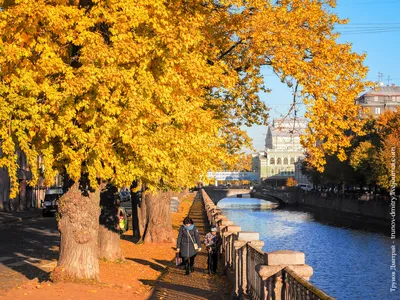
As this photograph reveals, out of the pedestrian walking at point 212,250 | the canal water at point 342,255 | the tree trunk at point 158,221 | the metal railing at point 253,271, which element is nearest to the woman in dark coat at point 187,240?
the pedestrian walking at point 212,250

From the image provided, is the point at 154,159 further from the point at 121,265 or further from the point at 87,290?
the point at 121,265

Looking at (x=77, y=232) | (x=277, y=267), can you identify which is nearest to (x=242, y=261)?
(x=77, y=232)

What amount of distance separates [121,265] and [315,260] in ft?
69.4

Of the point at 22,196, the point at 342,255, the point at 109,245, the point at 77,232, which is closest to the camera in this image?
the point at 77,232

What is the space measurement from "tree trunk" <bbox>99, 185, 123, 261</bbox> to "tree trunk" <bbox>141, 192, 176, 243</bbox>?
6091 millimetres

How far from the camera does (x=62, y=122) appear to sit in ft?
42.8

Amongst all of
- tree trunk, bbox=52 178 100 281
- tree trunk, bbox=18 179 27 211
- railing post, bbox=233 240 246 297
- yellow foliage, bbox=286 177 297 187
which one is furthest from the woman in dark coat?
yellow foliage, bbox=286 177 297 187

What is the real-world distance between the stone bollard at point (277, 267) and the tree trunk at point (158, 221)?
18.7 metres

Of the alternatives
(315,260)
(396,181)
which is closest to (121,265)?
(315,260)

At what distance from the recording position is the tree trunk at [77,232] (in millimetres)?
15305

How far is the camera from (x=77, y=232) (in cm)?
1535

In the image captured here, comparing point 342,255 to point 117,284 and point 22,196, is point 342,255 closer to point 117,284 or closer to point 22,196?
point 117,284

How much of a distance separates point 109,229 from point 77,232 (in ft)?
19.7

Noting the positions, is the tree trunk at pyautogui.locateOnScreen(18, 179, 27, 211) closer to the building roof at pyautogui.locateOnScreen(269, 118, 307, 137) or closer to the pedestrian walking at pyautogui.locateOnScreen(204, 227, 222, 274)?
the building roof at pyautogui.locateOnScreen(269, 118, 307, 137)
